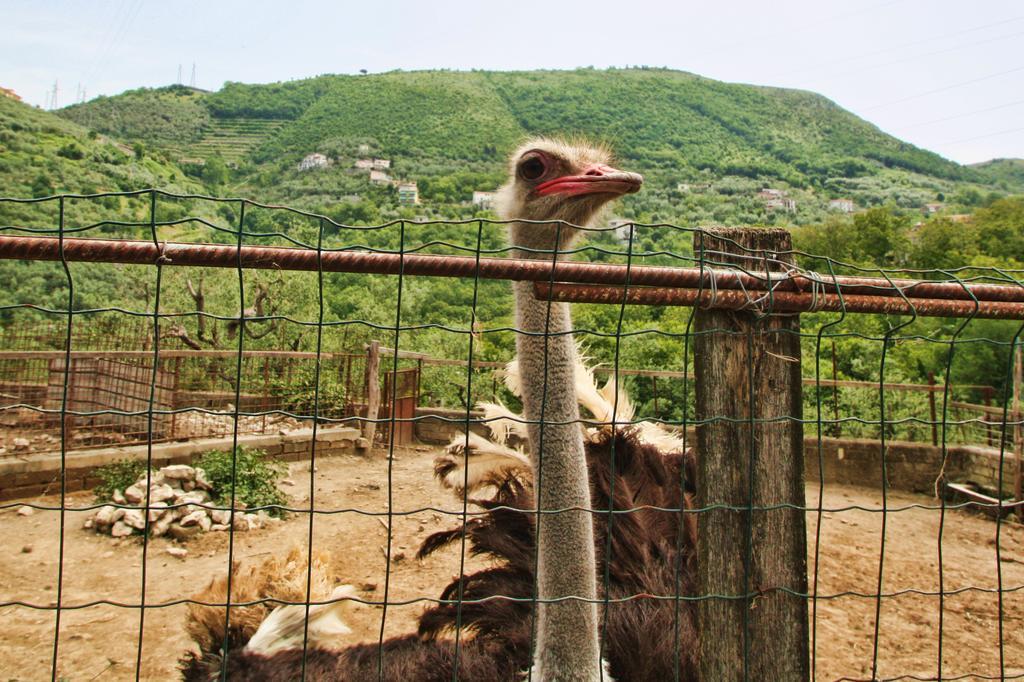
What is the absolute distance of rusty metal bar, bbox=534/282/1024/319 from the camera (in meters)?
1.49

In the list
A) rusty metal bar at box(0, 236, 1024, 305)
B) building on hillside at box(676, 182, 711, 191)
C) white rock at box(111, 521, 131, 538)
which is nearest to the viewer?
rusty metal bar at box(0, 236, 1024, 305)

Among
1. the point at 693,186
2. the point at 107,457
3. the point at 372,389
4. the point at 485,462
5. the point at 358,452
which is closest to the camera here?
the point at 485,462

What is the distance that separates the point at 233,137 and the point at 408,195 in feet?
73.2

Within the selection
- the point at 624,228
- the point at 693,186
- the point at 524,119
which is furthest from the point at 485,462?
the point at 524,119

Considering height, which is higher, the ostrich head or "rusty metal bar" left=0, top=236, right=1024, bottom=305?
the ostrich head

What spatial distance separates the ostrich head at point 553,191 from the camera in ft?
7.62

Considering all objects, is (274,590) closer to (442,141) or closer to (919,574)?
(919,574)

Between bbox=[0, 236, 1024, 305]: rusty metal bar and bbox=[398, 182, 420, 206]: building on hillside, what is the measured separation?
42.7 m

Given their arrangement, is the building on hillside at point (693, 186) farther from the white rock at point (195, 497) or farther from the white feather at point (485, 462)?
the white feather at point (485, 462)

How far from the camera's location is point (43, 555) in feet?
18.7

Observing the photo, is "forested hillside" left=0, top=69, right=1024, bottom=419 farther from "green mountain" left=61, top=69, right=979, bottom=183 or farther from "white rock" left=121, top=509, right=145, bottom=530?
"white rock" left=121, top=509, right=145, bottom=530

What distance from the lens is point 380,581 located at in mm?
5602

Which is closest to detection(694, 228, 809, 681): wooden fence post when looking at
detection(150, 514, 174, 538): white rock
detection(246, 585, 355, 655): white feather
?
detection(246, 585, 355, 655): white feather

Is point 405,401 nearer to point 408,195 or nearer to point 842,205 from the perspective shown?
point 408,195
